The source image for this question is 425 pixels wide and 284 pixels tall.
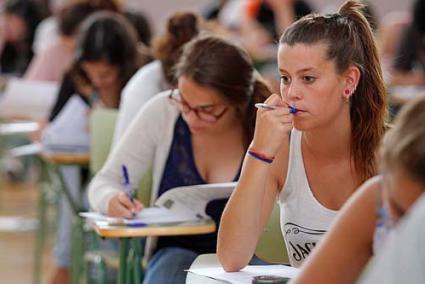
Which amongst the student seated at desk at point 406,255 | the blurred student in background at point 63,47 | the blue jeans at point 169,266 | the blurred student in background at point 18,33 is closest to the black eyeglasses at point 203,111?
the blue jeans at point 169,266

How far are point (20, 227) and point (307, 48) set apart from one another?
15.4 feet

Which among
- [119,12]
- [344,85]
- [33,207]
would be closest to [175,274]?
[344,85]

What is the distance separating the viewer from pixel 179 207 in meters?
2.91

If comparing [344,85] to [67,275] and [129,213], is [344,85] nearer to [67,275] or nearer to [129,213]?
[129,213]

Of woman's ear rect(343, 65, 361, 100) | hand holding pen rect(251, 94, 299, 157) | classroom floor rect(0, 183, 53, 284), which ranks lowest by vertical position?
classroom floor rect(0, 183, 53, 284)

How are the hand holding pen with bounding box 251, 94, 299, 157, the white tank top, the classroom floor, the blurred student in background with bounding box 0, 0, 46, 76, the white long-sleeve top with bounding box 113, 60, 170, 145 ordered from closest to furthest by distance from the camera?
the hand holding pen with bounding box 251, 94, 299, 157, the white tank top, the white long-sleeve top with bounding box 113, 60, 170, 145, the classroom floor, the blurred student in background with bounding box 0, 0, 46, 76

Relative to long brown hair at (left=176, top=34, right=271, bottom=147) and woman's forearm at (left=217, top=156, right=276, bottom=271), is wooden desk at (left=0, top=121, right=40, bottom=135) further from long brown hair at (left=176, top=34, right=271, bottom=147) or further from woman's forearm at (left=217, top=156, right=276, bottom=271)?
woman's forearm at (left=217, top=156, right=276, bottom=271)

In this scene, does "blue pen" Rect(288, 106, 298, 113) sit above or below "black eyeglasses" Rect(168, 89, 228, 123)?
above

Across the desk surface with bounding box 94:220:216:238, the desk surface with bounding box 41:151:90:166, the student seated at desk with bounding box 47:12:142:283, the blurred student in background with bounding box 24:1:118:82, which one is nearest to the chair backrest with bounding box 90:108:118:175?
the desk surface with bounding box 41:151:90:166

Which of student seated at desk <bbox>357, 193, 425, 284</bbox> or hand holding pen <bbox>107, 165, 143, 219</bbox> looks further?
hand holding pen <bbox>107, 165, 143, 219</bbox>

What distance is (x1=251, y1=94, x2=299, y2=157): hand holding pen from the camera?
6.96 ft

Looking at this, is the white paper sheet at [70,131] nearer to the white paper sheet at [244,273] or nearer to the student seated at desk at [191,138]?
the student seated at desk at [191,138]

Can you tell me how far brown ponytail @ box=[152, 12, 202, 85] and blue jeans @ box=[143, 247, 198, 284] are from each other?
808 mm

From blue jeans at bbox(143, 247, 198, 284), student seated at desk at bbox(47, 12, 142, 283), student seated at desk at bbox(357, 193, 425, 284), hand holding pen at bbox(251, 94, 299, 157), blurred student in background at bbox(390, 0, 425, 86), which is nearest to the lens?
student seated at desk at bbox(357, 193, 425, 284)
